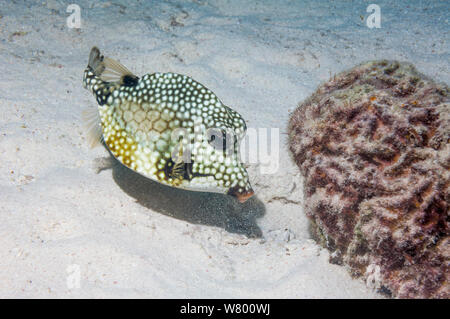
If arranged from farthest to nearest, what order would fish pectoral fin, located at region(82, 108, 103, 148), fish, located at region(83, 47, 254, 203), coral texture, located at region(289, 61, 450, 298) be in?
fish pectoral fin, located at region(82, 108, 103, 148), fish, located at region(83, 47, 254, 203), coral texture, located at region(289, 61, 450, 298)

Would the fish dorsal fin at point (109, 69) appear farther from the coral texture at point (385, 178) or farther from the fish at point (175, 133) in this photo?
the coral texture at point (385, 178)

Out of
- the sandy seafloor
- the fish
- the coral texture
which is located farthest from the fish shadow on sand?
the coral texture

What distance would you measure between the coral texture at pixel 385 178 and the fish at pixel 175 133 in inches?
37.0

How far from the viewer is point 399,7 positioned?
959 centimetres

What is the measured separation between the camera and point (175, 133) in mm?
3309

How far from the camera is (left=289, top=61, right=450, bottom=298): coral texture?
8.79ft

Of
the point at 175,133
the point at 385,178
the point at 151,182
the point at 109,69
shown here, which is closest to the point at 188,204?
the point at 151,182

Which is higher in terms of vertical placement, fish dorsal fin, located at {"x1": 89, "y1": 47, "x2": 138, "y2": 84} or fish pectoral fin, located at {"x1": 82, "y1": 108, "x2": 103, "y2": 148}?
fish dorsal fin, located at {"x1": 89, "y1": 47, "x2": 138, "y2": 84}

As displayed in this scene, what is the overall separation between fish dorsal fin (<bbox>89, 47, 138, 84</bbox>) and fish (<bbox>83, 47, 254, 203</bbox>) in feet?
0.34

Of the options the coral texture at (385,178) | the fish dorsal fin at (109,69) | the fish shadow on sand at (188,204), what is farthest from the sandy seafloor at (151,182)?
the fish dorsal fin at (109,69)

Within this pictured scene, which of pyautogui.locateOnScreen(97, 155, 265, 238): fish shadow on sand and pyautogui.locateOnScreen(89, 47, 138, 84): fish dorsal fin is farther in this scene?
pyautogui.locateOnScreen(97, 155, 265, 238): fish shadow on sand

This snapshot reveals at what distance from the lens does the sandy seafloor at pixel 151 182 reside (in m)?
3.04

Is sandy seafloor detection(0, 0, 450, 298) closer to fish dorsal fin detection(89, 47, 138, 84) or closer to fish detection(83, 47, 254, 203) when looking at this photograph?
fish detection(83, 47, 254, 203)
